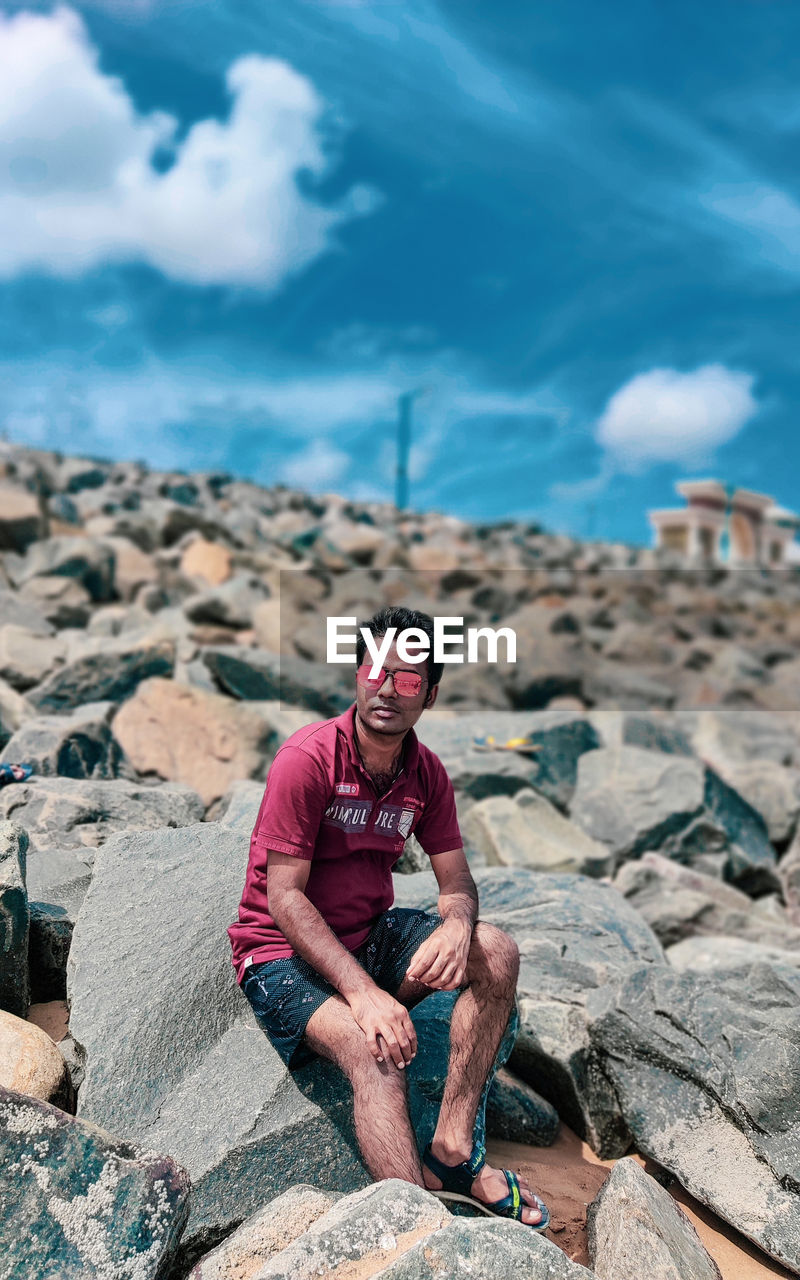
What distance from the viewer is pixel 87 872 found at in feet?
12.7

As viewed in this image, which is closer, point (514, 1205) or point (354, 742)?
point (514, 1205)

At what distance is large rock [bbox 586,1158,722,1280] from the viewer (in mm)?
2773

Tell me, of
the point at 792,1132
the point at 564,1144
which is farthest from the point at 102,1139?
the point at 792,1132

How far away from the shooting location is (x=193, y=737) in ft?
21.5

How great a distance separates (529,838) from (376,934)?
3.10m

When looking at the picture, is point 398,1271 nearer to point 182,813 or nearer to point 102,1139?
point 102,1139

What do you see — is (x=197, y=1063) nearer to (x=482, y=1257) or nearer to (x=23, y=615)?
(x=482, y=1257)

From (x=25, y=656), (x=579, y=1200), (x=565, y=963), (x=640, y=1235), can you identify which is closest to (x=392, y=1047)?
(x=640, y=1235)

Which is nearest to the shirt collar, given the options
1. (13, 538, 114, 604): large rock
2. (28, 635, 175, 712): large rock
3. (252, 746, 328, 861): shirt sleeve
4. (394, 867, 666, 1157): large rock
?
(252, 746, 328, 861): shirt sleeve

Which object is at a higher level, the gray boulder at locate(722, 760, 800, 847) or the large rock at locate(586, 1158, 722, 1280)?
the gray boulder at locate(722, 760, 800, 847)

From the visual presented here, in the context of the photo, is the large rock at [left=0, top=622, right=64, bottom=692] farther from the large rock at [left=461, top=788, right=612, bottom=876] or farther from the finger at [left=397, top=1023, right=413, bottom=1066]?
the finger at [left=397, top=1023, right=413, bottom=1066]

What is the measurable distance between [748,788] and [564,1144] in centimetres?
540

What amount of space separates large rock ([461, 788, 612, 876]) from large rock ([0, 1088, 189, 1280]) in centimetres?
347

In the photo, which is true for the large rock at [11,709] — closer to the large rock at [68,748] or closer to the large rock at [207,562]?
the large rock at [68,748]
